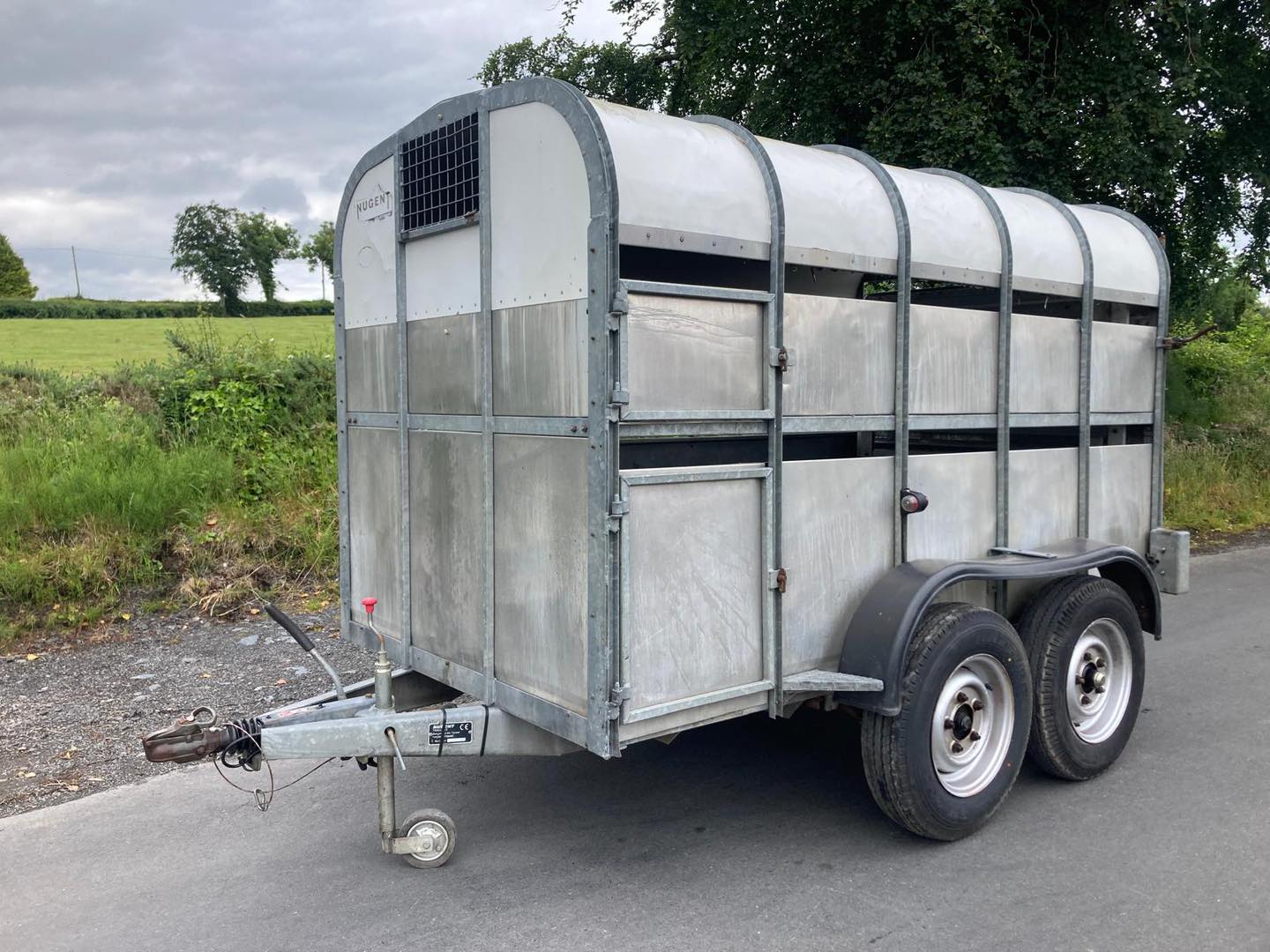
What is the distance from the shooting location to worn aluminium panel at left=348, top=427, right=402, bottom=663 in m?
4.43

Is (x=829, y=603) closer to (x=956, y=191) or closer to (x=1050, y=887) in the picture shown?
(x=1050, y=887)

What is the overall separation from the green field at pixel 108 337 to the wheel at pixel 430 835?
816cm

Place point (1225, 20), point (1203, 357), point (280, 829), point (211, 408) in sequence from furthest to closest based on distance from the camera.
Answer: point (1203, 357)
point (1225, 20)
point (211, 408)
point (280, 829)

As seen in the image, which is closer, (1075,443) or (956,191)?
(956,191)

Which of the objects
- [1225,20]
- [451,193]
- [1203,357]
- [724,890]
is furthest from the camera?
[1203,357]

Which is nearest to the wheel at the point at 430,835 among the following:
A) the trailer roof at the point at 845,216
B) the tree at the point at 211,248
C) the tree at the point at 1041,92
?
the trailer roof at the point at 845,216

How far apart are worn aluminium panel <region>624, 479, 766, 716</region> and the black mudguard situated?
425mm

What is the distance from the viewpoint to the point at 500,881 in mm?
3750

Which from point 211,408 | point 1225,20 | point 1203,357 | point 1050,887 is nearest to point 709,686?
point 1050,887

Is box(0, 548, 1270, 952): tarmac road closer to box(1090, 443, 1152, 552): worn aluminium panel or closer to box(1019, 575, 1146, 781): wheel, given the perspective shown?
box(1019, 575, 1146, 781): wheel

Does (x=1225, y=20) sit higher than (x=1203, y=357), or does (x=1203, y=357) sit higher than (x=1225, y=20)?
(x=1225, y=20)

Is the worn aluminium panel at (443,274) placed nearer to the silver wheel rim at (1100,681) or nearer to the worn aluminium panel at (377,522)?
the worn aluminium panel at (377,522)

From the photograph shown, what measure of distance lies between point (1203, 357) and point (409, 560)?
54.9 feet

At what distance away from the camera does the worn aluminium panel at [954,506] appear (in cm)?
425
